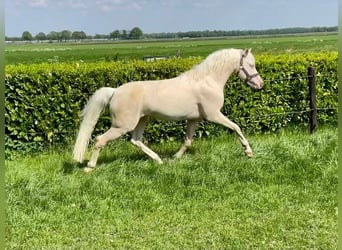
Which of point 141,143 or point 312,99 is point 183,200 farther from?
point 312,99

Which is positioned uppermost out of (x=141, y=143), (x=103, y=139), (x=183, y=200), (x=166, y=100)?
(x=166, y=100)

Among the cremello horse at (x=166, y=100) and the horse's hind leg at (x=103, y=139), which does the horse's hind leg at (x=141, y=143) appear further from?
the horse's hind leg at (x=103, y=139)

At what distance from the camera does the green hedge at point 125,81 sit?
5.96 m

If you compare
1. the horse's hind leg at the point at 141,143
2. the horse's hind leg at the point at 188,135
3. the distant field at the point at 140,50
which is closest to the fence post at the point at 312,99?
the horse's hind leg at the point at 188,135

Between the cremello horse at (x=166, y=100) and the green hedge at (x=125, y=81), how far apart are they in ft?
4.30

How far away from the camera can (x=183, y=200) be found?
411cm

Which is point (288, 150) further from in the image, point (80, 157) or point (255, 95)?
point (80, 157)

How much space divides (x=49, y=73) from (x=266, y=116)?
10.9 feet

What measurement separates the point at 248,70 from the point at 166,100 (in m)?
1.04

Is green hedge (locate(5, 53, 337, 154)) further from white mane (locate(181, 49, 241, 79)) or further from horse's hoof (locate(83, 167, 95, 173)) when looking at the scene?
white mane (locate(181, 49, 241, 79))

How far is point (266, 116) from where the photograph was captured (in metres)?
6.80

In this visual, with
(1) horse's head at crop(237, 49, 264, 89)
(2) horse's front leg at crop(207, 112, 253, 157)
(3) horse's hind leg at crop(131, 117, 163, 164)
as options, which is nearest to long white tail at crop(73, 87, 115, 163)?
(3) horse's hind leg at crop(131, 117, 163, 164)

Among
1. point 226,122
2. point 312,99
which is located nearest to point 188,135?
point 226,122

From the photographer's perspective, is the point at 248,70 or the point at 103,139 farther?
the point at 248,70
